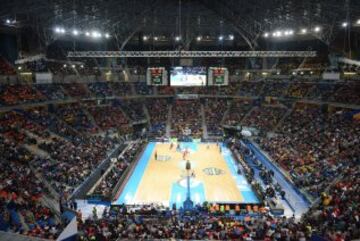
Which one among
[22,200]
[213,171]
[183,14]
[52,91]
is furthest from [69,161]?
[183,14]

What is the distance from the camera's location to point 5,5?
27531 millimetres

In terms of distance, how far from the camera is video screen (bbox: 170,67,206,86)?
4294 cm

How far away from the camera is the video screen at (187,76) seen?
42.9 m

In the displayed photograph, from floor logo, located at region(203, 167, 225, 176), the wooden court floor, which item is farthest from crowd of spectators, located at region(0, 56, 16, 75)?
floor logo, located at region(203, 167, 225, 176)

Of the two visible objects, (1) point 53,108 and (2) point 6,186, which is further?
(1) point 53,108

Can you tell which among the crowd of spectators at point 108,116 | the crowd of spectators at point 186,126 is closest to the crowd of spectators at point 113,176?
the crowd of spectators at point 108,116

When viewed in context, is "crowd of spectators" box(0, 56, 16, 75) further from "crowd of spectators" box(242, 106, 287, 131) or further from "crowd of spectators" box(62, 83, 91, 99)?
"crowd of spectators" box(242, 106, 287, 131)

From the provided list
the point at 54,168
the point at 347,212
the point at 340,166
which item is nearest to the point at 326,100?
the point at 340,166

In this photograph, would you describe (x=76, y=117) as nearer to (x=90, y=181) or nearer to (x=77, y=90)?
(x=77, y=90)

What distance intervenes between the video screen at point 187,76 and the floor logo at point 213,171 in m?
14.5

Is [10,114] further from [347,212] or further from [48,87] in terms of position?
[347,212]

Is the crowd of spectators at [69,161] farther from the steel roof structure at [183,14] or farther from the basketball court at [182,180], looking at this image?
the steel roof structure at [183,14]

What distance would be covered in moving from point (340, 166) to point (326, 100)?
19267 millimetres

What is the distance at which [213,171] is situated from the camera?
31266 millimetres
